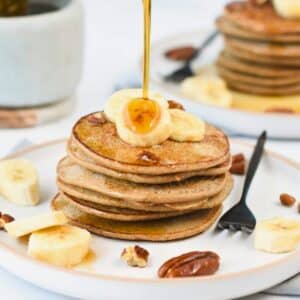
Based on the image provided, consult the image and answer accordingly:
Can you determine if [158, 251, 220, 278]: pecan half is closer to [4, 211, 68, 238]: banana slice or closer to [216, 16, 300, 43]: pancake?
[4, 211, 68, 238]: banana slice

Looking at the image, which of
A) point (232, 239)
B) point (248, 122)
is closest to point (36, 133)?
point (248, 122)

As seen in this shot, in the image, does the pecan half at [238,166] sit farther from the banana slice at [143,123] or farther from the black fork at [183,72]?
the black fork at [183,72]

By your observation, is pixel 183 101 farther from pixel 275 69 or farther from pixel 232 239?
pixel 232 239

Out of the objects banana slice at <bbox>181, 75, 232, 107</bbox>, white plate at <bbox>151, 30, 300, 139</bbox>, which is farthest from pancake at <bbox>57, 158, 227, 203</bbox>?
banana slice at <bbox>181, 75, 232, 107</bbox>

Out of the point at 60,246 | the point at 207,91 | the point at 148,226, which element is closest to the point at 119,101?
the point at 148,226

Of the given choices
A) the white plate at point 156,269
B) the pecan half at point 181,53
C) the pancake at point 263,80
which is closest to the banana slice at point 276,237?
the white plate at point 156,269

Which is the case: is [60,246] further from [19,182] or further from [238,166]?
[238,166]
